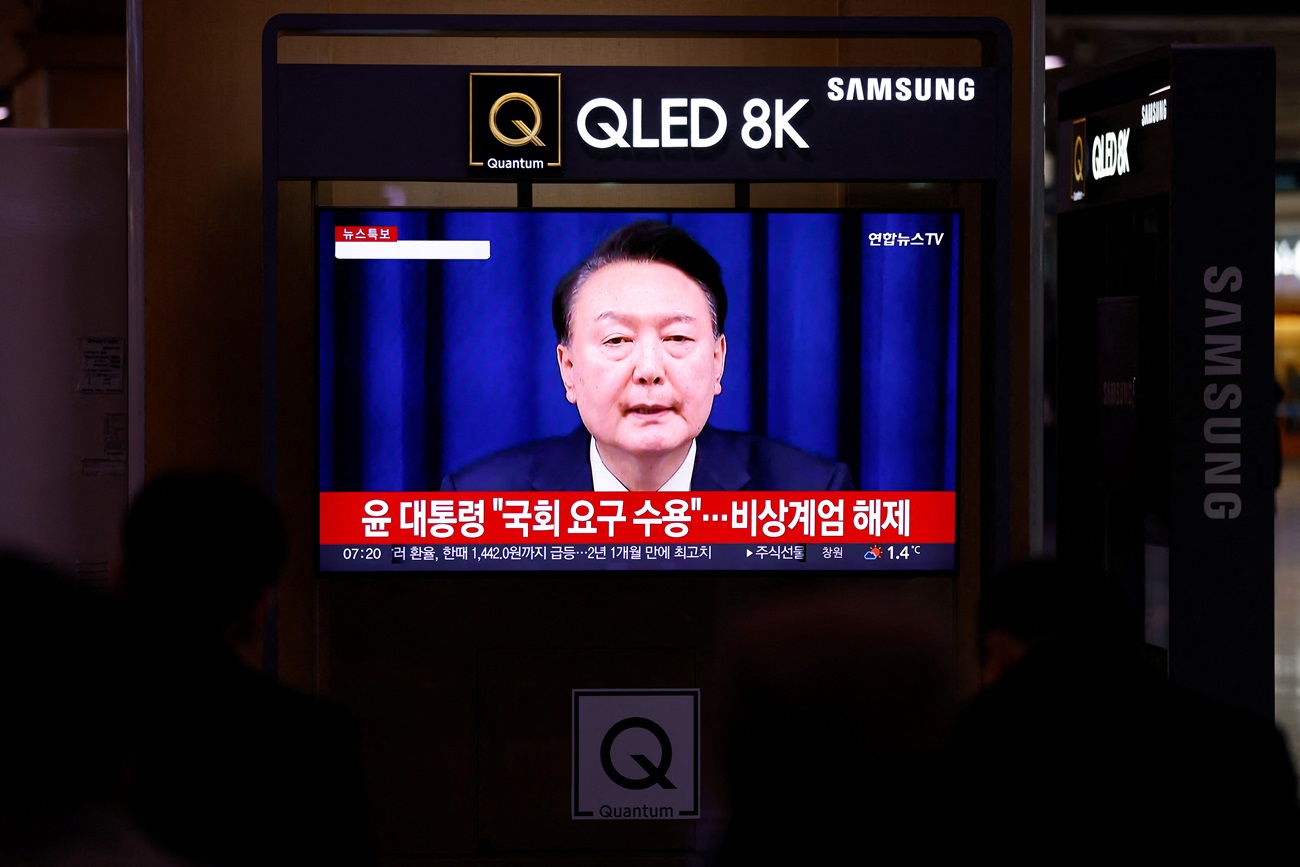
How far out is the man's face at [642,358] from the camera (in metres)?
4.19

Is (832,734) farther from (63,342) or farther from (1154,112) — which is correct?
(63,342)

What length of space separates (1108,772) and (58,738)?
1.22 m

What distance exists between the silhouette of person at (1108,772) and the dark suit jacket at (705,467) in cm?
229

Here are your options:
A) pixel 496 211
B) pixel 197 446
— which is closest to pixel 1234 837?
pixel 496 211

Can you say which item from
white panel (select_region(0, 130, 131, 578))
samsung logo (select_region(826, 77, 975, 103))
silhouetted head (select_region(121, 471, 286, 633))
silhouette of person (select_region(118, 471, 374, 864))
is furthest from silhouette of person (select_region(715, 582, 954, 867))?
white panel (select_region(0, 130, 131, 578))

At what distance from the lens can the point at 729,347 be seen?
4211 mm

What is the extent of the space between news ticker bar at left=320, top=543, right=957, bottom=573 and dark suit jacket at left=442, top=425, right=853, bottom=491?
17 cm

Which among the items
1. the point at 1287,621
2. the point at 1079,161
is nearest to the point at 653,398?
the point at 1079,161

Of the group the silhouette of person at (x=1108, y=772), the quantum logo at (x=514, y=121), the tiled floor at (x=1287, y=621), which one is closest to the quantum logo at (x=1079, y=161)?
the quantum logo at (x=514, y=121)

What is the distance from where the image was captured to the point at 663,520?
419cm

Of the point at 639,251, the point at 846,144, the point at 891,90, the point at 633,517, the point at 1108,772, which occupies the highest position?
the point at 891,90

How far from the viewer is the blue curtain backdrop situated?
13.7 ft
